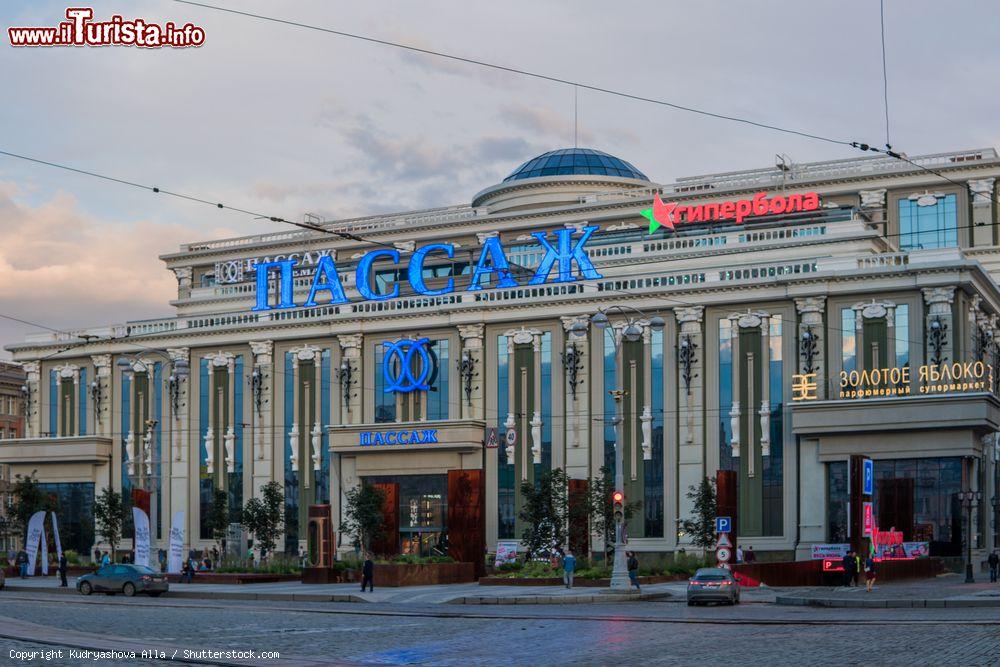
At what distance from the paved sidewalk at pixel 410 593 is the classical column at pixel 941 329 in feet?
80.2

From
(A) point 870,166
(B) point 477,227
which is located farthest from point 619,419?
(B) point 477,227

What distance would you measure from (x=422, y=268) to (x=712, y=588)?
2107 inches

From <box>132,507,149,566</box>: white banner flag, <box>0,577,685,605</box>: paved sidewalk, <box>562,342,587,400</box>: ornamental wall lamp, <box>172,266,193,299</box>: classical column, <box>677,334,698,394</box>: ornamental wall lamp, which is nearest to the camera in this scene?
<box>0,577,685,605</box>: paved sidewalk

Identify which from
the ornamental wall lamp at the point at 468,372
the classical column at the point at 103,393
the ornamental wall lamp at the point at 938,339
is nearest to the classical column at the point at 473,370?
the ornamental wall lamp at the point at 468,372

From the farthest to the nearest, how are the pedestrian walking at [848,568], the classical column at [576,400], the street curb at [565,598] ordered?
the classical column at [576,400]
the pedestrian walking at [848,568]
the street curb at [565,598]

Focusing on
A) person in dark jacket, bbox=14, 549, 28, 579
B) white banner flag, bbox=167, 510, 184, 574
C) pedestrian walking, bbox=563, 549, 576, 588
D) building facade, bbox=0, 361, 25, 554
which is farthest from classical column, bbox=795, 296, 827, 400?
building facade, bbox=0, 361, 25, 554

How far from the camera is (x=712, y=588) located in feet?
157

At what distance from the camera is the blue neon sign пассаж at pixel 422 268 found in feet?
296

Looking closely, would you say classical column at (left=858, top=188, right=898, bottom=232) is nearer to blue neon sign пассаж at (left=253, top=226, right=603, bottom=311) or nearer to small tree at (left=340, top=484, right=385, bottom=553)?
blue neon sign пассаж at (left=253, top=226, right=603, bottom=311)

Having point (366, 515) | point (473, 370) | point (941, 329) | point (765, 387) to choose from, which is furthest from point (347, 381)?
point (941, 329)

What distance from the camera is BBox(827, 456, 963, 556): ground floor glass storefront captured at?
7469 centimetres

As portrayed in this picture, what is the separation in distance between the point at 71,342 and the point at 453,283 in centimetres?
3257

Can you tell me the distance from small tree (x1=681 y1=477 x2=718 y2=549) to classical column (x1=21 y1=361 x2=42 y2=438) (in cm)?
5575

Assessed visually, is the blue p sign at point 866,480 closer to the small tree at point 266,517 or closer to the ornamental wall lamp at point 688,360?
the ornamental wall lamp at point 688,360
